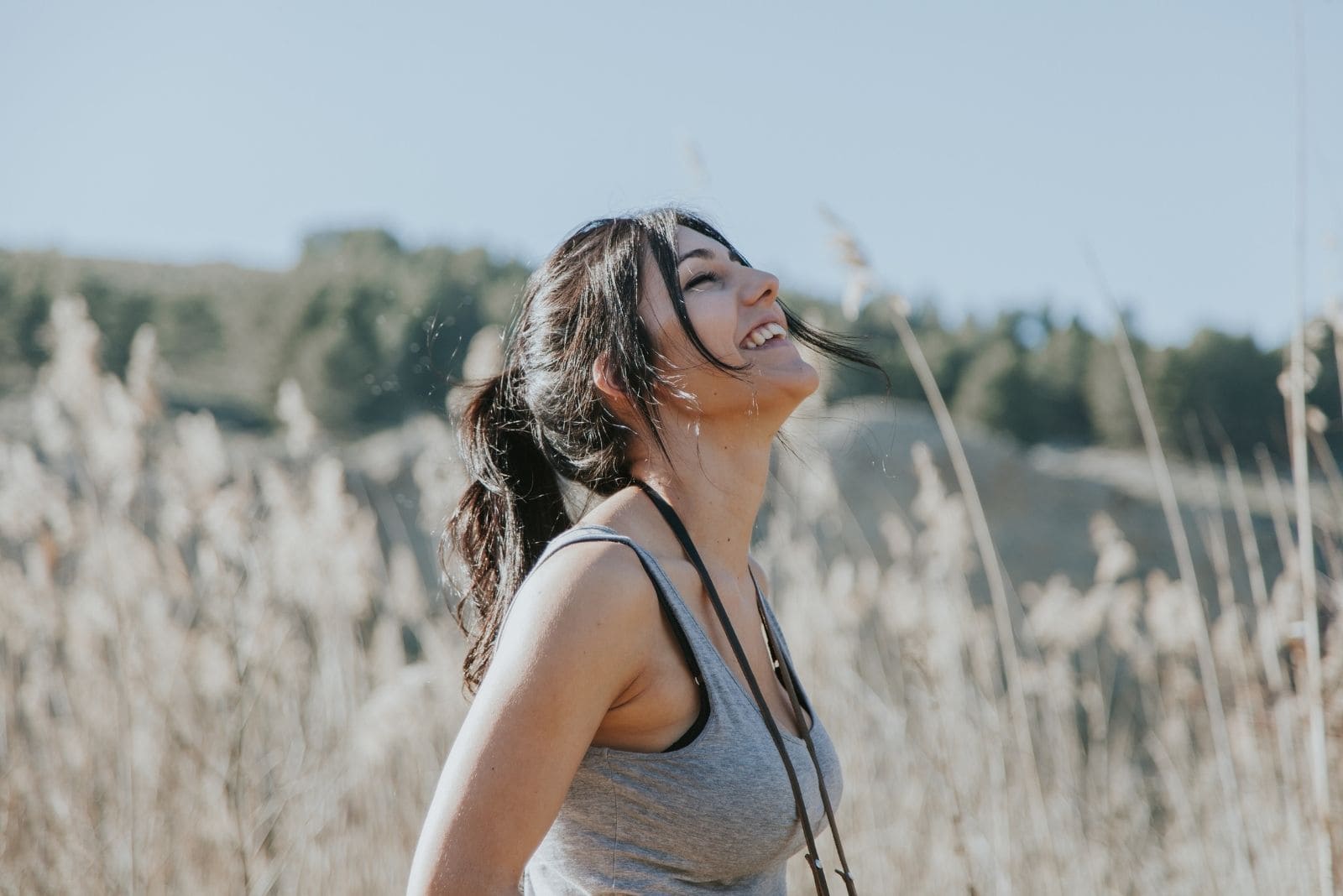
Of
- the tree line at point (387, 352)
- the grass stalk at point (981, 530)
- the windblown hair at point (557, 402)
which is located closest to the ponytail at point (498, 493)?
the windblown hair at point (557, 402)

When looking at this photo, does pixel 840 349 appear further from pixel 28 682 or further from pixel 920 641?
pixel 28 682

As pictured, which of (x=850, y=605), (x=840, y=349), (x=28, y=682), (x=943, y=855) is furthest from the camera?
(x=850, y=605)

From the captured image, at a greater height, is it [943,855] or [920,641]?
[920,641]

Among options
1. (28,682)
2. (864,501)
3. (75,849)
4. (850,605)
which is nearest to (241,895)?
(75,849)

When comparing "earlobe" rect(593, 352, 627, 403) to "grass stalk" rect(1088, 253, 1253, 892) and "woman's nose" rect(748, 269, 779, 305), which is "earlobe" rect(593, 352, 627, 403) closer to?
"woman's nose" rect(748, 269, 779, 305)

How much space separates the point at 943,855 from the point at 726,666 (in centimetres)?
222

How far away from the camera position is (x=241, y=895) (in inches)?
80.3

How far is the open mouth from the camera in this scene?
1522 millimetres

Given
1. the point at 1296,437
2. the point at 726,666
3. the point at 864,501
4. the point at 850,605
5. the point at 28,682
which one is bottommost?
the point at 864,501

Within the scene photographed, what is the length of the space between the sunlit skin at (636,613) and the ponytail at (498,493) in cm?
18

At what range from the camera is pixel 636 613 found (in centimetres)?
119

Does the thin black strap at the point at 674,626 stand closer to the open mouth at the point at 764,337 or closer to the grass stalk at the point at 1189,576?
the open mouth at the point at 764,337

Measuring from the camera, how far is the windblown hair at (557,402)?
149 cm

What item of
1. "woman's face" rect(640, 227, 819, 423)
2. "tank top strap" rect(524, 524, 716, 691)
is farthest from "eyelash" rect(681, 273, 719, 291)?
"tank top strap" rect(524, 524, 716, 691)
